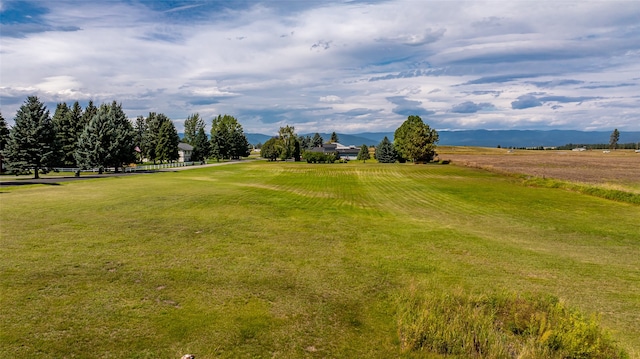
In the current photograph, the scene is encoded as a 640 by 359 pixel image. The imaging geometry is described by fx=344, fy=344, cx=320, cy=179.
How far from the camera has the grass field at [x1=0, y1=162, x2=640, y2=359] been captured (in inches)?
316

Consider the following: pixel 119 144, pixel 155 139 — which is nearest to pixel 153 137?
pixel 155 139

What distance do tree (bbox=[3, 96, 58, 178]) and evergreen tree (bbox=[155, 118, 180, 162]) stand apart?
39.7m

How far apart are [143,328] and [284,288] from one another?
13.5 feet

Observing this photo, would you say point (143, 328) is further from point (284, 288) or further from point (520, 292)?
point (520, 292)

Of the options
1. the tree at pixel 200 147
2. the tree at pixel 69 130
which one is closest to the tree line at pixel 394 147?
the tree at pixel 200 147

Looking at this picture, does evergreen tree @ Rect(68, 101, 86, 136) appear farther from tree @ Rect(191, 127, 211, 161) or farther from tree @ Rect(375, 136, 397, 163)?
tree @ Rect(375, 136, 397, 163)

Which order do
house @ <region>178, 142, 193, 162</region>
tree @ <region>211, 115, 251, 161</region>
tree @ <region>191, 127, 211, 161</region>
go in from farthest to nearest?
tree @ <region>211, 115, 251, 161</region> → house @ <region>178, 142, 193, 162</region> → tree @ <region>191, 127, 211, 161</region>

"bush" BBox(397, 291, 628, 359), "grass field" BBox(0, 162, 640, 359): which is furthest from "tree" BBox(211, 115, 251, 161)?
A: "bush" BBox(397, 291, 628, 359)

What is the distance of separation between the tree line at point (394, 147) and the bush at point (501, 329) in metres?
89.6

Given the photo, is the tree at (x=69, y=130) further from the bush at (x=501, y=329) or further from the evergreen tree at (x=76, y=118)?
the bush at (x=501, y=329)

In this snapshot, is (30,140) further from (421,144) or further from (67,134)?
(421,144)

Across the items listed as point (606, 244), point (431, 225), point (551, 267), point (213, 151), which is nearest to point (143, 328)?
point (551, 267)

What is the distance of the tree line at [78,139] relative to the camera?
158ft

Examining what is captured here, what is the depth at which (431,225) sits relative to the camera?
2128cm
